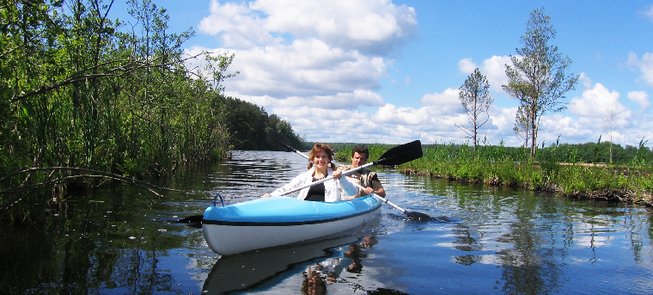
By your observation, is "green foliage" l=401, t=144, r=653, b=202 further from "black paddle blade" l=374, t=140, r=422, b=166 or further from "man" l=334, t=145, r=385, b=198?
"man" l=334, t=145, r=385, b=198

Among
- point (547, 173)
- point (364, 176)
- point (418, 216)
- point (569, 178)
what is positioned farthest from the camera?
point (547, 173)

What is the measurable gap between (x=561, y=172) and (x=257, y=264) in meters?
11.5

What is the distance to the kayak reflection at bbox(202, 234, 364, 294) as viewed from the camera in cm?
447

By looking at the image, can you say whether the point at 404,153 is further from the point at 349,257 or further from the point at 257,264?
the point at 257,264

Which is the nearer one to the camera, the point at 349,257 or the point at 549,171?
the point at 349,257

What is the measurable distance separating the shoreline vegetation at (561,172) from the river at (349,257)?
3.31 meters

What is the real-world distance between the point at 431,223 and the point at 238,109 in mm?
69502

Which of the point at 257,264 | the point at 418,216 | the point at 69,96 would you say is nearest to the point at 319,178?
the point at 418,216

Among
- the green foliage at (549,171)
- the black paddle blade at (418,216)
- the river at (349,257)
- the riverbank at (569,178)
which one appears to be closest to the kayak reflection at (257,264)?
the river at (349,257)

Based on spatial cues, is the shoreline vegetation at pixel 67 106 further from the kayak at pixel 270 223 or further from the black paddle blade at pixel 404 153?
the black paddle blade at pixel 404 153

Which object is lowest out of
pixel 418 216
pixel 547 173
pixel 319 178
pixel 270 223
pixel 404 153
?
pixel 418 216

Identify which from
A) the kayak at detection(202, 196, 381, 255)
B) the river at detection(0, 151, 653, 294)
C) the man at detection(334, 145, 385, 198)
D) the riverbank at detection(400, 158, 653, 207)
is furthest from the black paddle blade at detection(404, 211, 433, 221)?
the riverbank at detection(400, 158, 653, 207)

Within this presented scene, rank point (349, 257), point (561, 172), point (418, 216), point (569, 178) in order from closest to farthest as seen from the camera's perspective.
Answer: point (349, 257) → point (418, 216) → point (569, 178) → point (561, 172)

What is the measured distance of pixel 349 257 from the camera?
574cm
